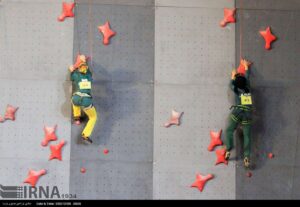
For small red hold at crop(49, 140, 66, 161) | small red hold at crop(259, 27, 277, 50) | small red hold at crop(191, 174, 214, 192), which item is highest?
small red hold at crop(259, 27, 277, 50)

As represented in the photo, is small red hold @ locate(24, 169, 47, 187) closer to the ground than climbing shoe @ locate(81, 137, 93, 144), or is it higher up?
closer to the ground

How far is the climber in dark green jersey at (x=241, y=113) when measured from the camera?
3.93 m

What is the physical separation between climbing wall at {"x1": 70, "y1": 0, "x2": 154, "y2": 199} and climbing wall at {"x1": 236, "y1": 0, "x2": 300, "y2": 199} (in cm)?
85

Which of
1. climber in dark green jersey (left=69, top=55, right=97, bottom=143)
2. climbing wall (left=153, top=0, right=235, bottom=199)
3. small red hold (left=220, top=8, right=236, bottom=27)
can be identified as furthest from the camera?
small red hold (left=220, top=8, right=236, bottom=27)

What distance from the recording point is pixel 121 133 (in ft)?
13.2

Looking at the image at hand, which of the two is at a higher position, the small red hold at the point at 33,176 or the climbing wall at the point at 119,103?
the climbing wall at the point at 119,103

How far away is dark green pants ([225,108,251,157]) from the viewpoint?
155 inches

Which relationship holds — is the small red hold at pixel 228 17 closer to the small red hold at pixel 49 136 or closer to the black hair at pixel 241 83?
the black hair at pixel 241 83

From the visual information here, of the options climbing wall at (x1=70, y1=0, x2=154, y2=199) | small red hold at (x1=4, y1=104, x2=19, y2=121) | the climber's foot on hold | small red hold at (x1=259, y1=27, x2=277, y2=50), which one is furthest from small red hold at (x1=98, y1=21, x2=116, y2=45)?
small red hold at (x1=259, y1=27, x2=277, y2=50)

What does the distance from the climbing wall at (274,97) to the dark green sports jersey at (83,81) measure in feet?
4.46

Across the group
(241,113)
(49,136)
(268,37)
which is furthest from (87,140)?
(268,37)

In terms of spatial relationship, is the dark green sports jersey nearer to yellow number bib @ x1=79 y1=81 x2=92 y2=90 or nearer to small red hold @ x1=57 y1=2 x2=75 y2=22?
yellow number bib @ x1=79 y1=81 x2=92 y2=90

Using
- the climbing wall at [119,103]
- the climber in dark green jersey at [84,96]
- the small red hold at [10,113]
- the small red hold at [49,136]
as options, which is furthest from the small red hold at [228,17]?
the small red hold at [10,113]
